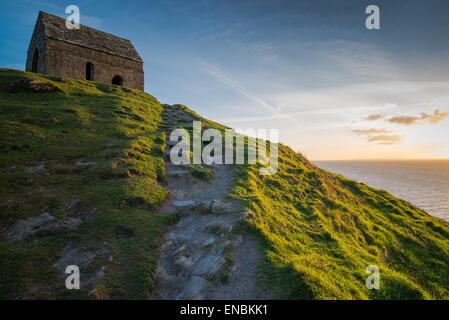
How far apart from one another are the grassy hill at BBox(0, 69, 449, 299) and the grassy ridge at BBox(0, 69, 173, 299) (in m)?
0.03

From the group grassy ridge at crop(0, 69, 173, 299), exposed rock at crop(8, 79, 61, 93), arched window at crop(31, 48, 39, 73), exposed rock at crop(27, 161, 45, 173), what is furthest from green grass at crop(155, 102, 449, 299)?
arched window at crop(31, 48, 39, 73)

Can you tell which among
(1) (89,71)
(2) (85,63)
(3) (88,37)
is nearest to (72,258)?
(2) (85,63)

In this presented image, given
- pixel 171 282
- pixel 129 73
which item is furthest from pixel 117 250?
pixel 129 73

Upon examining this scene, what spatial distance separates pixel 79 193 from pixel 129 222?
2.66m

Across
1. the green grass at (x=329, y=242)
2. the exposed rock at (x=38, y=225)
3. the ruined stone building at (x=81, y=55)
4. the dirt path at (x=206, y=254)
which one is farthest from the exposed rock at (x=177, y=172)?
the ruined stone building at (x=81, y=55)

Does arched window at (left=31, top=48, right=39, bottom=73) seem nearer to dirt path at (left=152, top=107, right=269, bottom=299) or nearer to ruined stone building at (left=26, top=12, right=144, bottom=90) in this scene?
ruined stone building at (left=26, top=12, right=144, bottom=90)

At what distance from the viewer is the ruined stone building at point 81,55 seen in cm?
2811

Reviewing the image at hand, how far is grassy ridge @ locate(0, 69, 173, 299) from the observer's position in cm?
507

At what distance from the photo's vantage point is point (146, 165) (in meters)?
11.4

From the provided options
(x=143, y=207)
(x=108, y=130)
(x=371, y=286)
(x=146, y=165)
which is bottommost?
(x=371, y=286)

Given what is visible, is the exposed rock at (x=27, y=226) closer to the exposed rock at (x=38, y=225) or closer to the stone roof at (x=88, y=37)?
the exposed rock at (x=38, y=225)
